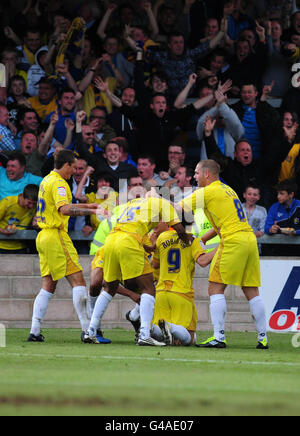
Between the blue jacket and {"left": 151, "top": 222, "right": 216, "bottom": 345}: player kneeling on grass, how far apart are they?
9.94 ft

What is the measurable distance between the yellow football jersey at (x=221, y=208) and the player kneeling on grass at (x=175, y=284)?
1.54 feet

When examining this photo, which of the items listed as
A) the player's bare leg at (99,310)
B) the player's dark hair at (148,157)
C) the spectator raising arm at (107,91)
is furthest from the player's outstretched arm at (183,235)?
the spectator raising arm at (107,91)

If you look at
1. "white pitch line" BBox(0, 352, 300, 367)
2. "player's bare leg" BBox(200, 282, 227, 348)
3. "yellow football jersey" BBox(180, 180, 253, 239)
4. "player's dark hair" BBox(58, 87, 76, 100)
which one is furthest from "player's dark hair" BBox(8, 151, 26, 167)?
"white pitch line" BBox(0, 352, 300, 367)

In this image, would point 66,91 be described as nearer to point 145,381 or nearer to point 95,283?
point 95,283

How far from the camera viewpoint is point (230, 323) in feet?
42.3

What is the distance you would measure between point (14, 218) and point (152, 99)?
2.83 metres

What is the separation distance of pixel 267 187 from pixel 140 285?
181 inches

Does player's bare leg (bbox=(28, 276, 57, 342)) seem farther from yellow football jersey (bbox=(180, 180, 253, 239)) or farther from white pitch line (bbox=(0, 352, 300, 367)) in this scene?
yellow football jersey (bbox=(180, 180, 253, 239))

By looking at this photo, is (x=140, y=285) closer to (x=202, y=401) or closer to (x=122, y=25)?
(x=202, y=401)

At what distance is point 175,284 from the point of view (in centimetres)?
994

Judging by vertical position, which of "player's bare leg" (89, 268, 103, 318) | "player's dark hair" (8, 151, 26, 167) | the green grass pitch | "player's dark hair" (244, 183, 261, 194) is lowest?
the green grass pitch

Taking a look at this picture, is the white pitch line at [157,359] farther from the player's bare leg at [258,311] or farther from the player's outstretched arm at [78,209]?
the player's outstretched arm at [78,209]

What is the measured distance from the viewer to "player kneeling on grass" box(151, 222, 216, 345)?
9820 mm
